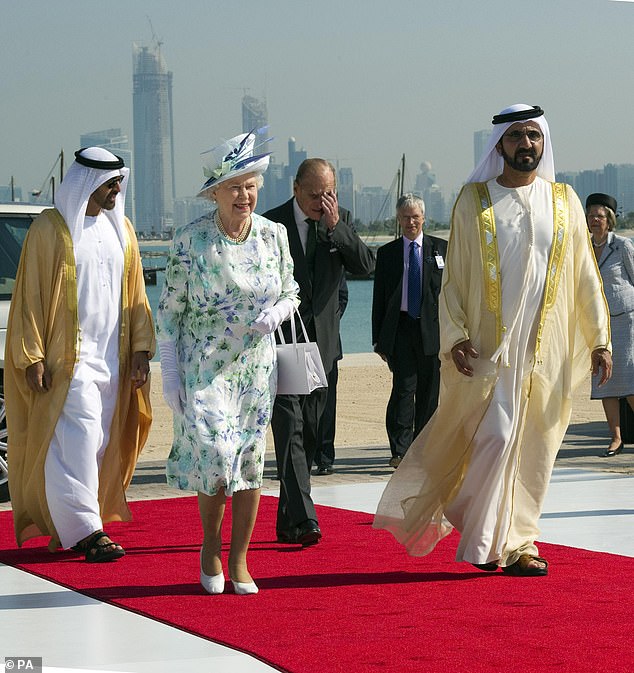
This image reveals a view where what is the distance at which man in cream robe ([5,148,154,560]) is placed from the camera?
750 centimetres

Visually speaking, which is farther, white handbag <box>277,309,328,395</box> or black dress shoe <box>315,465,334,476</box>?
black dress shoe <box>315,465,334,476</box>

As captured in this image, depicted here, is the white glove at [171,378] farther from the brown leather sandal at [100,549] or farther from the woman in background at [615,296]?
the woman in background at [615,296]

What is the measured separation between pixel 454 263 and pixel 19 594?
93.6 inches

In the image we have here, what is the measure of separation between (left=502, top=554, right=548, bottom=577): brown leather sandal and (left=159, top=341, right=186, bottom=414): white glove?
160 centimetres

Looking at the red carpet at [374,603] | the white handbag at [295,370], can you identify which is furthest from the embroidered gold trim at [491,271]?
the red carpet at [374,603]

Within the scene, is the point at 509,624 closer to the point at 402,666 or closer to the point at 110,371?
the point at 402,666

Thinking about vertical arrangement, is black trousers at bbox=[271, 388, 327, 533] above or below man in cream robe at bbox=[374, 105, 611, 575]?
below

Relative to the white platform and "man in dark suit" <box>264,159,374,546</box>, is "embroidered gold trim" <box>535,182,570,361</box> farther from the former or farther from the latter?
"man in dark suit" <box>264,159,374,546</box>

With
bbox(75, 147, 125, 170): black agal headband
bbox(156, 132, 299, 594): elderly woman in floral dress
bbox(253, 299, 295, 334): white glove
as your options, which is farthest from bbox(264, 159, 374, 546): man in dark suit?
bbox(253, 299, 295, 334): white glove

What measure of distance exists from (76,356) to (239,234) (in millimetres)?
1459

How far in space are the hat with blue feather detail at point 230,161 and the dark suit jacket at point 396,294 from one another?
4.55m

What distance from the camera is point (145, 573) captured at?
6879mm

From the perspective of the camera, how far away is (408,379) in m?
11.2

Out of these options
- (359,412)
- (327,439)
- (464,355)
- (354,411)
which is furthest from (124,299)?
(354,411)
